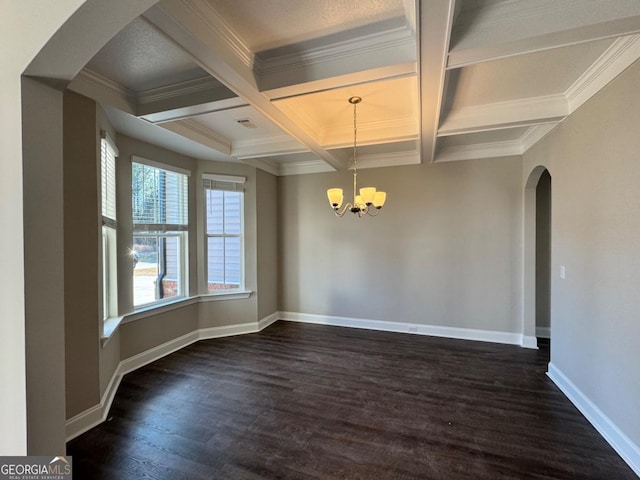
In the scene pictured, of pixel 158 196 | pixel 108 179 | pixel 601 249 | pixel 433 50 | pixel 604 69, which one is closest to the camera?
pixel 433 50

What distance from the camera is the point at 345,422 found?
7.91 feet

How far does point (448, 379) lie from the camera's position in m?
3.11

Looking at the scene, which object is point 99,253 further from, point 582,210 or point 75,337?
point 582,210

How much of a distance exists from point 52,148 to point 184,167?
121 inches

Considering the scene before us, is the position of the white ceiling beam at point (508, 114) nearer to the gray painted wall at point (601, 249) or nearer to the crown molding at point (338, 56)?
the gray painted wall at point (601, 249)

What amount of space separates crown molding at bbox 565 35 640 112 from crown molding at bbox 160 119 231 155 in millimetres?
3648

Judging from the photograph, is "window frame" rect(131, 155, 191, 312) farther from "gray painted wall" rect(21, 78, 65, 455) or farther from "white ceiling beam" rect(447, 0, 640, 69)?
"white ceiling beam" rect(447, 0, 640, 69)

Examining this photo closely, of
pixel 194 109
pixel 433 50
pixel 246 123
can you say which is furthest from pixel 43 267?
pixel 246 123

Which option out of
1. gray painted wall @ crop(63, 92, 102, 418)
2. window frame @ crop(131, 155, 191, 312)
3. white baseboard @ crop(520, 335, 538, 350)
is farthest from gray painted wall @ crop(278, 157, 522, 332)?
gray painted wall @ crop(63, 92, 102, 418)

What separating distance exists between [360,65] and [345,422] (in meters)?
2.70

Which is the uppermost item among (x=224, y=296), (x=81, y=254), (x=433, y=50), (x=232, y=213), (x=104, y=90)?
(x=104, y=90)

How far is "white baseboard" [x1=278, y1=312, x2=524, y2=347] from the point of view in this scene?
4.12m

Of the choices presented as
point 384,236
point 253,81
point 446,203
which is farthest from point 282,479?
point 446,203

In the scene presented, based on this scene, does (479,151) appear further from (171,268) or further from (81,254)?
(81,254)
